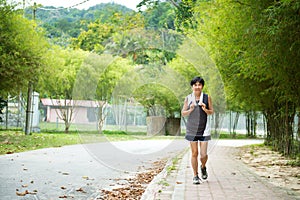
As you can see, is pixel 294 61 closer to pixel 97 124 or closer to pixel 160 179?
pixel 160 179

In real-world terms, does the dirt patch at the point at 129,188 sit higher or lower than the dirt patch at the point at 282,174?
lower

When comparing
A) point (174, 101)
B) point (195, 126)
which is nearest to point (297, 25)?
point (195, 126)

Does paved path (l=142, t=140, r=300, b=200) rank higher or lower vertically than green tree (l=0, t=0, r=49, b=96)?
lower

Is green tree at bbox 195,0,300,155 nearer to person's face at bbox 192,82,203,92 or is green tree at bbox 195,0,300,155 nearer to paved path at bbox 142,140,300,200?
person's face at bbox 192,82,203,92

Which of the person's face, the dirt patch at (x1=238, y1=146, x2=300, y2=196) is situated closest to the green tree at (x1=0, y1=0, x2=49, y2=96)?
the dirt patch at (x1=238, y1=146, x2=300, y2=196)

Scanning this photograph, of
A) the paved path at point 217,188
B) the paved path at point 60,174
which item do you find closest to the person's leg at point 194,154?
the paved path at point 217,188

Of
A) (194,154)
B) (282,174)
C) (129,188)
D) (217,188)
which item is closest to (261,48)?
(194,154)

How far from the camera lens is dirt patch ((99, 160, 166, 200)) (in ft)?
20.7

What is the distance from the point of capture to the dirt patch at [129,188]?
248 inches

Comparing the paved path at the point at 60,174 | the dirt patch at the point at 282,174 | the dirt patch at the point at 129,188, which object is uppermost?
the dirt patch at the point at 282,174

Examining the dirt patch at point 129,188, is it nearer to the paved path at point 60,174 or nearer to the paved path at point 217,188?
the paved path at point 60,174

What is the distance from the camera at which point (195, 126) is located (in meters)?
6.34

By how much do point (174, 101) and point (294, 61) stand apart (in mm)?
20976

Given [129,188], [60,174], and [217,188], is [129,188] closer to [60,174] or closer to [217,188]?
[217,188]
